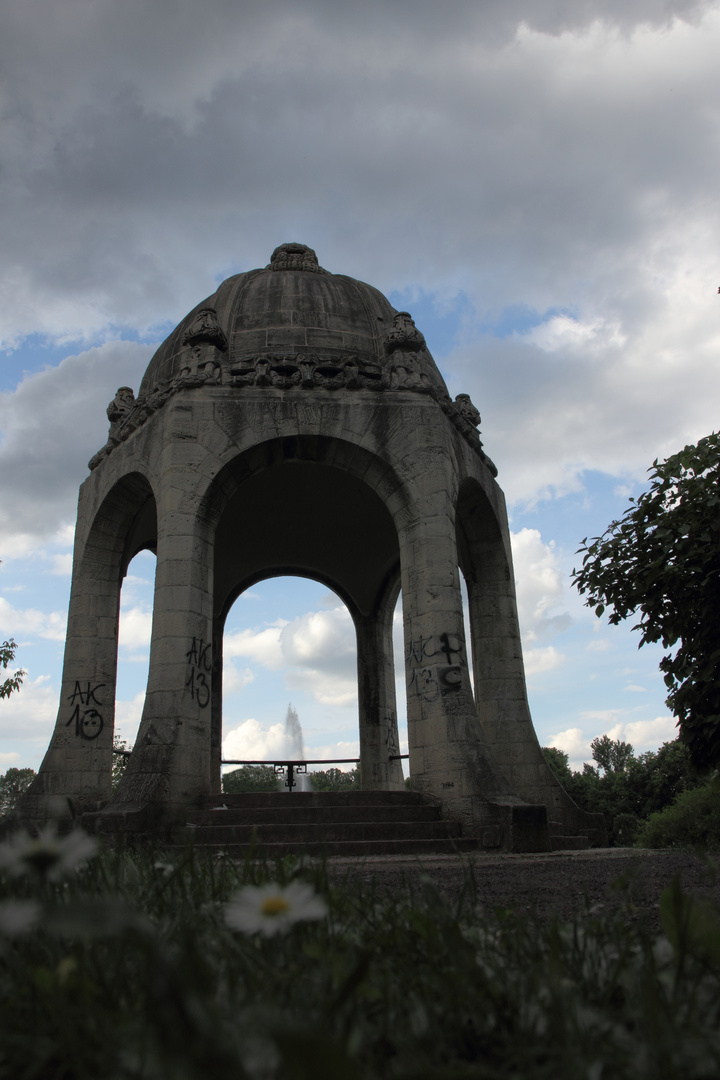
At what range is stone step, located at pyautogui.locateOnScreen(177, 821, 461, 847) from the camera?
8.98 metres

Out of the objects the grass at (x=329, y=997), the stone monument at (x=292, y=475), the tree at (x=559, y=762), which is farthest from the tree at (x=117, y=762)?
the tree at (x=559, y=762)

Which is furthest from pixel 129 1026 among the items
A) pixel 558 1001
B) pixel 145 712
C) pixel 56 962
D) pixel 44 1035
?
pixel 145 712

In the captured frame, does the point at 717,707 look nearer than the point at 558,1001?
No

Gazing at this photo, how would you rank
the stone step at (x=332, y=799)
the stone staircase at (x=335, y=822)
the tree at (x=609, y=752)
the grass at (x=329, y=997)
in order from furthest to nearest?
the tree at (x=609, y=752)
the stone step at (x=332, y=799)
the stone staircase at (x=335, y=822)
the grass at (x=329, y=997)

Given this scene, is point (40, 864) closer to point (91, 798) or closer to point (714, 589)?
point (714, 589)

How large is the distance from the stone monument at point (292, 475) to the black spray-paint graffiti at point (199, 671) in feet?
0.16

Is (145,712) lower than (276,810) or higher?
higher

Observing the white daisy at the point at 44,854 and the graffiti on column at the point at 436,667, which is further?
the graffiti on column at the point at 436,667

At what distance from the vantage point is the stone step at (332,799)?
10.6 metres

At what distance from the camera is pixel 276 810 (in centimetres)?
992

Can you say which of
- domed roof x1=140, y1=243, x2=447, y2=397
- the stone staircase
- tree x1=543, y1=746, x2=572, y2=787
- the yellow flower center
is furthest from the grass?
tree x1=543, y1=746, x2=572, y2=787

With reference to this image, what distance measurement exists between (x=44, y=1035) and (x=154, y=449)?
1183cm

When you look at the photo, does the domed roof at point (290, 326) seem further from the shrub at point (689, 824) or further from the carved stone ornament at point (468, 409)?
the shrub at point (689, 824)

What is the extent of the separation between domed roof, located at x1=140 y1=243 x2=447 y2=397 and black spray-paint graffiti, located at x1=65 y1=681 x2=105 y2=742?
16.8 ft
